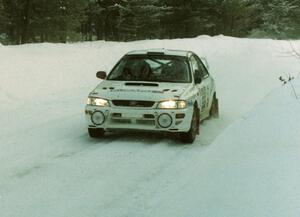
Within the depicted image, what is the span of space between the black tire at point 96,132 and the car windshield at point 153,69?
3.74 ft

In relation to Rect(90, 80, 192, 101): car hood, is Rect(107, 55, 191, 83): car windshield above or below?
above

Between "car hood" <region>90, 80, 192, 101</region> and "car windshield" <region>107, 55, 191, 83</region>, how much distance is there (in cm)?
35

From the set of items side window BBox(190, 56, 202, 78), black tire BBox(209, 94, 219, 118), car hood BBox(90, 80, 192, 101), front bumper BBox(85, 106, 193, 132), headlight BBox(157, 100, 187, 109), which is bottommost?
black tire BBox(209, 94, 219, 118)

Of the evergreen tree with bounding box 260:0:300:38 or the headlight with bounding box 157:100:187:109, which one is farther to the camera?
the evergreen tree with bounding box 260:0:300:38

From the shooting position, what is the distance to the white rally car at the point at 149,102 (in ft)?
32.2

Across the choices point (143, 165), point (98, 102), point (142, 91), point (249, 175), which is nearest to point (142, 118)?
point (142, 91)

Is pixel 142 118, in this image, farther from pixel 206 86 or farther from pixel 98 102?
pixel 206 86

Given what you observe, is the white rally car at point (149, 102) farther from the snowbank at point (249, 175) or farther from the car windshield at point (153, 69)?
the snowbank at point (249, 175)

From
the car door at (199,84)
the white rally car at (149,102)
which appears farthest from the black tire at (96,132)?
the car door at (199,84)

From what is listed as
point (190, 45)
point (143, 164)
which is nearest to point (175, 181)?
point (143, 164)

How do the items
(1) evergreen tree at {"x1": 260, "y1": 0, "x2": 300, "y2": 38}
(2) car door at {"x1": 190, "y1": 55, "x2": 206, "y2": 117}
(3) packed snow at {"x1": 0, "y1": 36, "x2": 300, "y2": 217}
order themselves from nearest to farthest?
(3) packed snow at {"x1": 0, "y1": 36, "x2": 300, "y2": 217}
(2) car door at {"x1": 190, "y1": 55, "x2": 206, "y2": 117}
(1) evergreen tree at {"x1": 260, "y1": 0, "x2": 300, "y2": 38}

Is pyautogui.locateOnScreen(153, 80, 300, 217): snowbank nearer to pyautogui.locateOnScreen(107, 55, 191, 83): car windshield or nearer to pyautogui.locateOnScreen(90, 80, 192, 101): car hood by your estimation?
pyautogui.locateOnScreen(90, 80, 192, 101): car hood

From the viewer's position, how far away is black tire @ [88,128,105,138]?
10258 mm

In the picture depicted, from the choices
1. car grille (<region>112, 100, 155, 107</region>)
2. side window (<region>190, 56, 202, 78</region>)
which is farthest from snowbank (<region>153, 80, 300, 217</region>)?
side window (<region>190, 56, 202, 78</region>)
